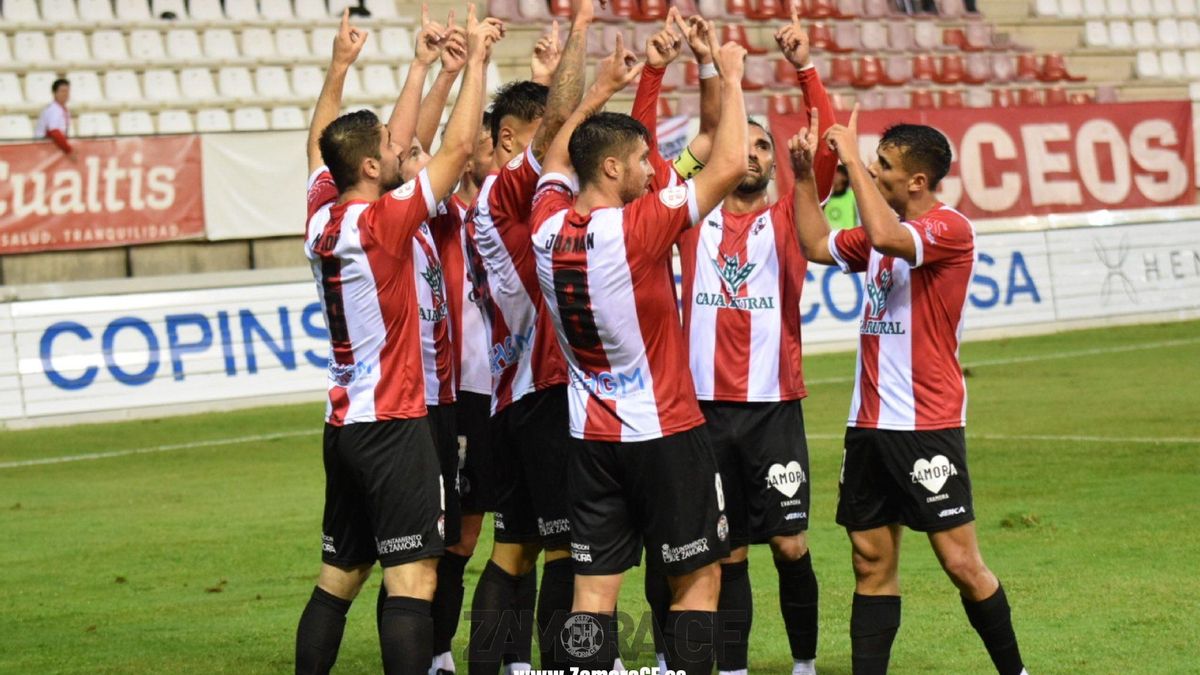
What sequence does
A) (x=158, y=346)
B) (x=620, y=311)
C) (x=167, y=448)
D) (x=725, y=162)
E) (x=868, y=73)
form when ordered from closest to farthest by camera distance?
1. (x=725, y=162)
2. (x=620, y=311)
3. (x=167, y=448)
4. (x=158, y=346)
5. (x=868, y=73)

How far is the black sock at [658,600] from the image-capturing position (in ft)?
23.0

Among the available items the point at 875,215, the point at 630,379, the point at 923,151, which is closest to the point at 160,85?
the point at 923,151

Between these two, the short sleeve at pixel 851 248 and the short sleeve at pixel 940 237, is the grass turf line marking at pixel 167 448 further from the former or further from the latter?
the short sleeve at pixel 940 237

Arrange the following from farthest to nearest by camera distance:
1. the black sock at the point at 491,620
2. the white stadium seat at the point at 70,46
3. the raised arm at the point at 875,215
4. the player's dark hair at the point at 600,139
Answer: the white stadium seat at the point at 70,46 < the black sock at the point at 491,620 < the raised arm at the point at 875,215 < the player's dark hair at the point at 600,139

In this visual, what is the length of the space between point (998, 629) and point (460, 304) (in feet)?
8.75

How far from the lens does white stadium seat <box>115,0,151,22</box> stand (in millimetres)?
22828

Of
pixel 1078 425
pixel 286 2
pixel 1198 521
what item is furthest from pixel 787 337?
pixel 286 2

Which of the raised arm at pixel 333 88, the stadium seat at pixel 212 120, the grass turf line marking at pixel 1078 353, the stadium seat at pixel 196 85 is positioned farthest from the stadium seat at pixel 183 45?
the raised arm at pixel 333 88

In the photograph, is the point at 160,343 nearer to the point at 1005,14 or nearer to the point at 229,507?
the point at 229,507

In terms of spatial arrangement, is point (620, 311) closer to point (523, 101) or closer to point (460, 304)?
point (523, 101)

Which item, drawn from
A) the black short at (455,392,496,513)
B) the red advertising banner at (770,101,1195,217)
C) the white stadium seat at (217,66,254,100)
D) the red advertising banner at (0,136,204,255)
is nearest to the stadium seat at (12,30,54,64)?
the white stadium seat at (217,66,254,100)

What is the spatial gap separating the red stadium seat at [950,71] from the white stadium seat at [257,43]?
11.4 meters

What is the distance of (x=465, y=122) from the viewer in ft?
20.1

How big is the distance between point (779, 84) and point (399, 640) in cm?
2175
